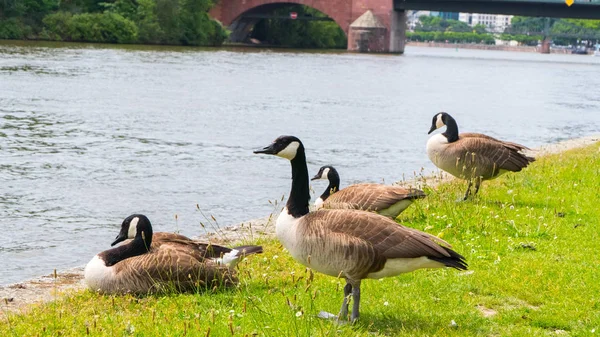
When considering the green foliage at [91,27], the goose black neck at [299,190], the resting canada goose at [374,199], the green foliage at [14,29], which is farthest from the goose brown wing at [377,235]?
the green foliage at [91,27]

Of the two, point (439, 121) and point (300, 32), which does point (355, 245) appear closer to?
point (439, 121)

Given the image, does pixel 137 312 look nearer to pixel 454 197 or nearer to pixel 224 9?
pixel 454 197

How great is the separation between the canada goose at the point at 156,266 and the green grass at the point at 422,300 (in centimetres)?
14

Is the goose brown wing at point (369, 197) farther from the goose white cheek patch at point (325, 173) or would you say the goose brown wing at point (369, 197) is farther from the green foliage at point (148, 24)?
the green foliage at point (148, 24)

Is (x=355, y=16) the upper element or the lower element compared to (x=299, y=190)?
lower

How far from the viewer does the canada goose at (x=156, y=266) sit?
7.87m

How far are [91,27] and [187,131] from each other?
167ft

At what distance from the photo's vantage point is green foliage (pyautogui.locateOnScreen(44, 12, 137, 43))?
72500 mm

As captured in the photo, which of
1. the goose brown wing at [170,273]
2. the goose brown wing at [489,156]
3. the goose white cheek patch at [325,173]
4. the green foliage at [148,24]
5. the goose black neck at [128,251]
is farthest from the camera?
the green foliage at [148,24]

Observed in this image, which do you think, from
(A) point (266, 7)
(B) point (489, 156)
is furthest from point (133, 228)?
(A) point (266, 7)

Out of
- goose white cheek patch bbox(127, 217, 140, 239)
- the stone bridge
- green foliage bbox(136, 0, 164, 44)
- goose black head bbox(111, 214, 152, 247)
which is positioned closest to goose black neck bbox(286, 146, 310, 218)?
goose black head bbox(111, 214, 152, 247)

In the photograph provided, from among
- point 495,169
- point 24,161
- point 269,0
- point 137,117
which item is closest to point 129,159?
point 24,161

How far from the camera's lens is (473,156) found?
1169 centimetres

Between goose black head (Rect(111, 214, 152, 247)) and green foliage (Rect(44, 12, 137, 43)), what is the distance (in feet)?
221
